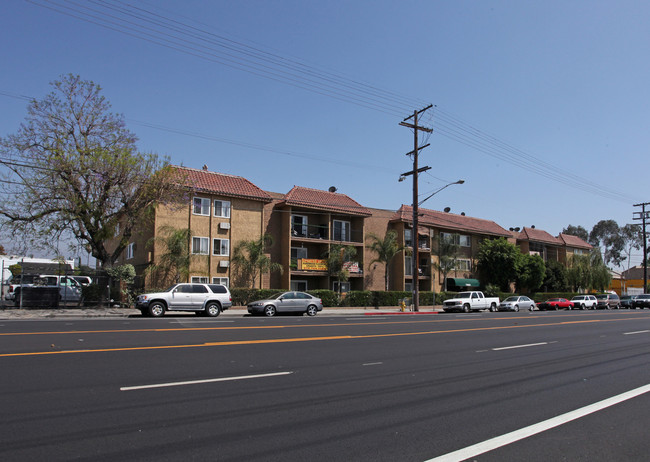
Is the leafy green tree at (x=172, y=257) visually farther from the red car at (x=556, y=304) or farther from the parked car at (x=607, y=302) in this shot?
the parked car at (x=607, y=302)

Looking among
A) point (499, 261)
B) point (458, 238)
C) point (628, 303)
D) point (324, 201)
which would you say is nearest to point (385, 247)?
point (324, 201)

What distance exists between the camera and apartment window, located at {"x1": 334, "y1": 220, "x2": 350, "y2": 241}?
4081 cm

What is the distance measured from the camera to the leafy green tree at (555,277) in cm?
5800

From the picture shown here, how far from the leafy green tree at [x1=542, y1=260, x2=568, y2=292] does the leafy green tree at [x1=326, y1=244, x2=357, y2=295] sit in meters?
30.8

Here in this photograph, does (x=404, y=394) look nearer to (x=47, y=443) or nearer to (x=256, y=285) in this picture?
(x=47, y=443)

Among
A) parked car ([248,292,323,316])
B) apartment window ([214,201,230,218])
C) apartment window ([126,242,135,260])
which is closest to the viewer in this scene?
parked car ([248,292,323,316])

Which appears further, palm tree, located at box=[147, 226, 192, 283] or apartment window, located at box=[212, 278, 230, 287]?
apartment window, located at box=[212, 278, 230, 287]

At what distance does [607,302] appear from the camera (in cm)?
5062

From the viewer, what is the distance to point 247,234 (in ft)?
117

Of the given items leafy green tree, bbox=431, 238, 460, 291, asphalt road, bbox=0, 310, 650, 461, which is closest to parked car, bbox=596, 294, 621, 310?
leafy green tree, bbox=431, 238, 460, 291

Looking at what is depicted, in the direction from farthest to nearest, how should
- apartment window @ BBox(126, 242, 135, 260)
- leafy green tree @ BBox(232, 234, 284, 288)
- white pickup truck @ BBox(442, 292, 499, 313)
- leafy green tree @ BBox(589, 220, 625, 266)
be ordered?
1. leafy green tree @ BBox(589, 220, 625, 266)
2. apartment window @ BBox(126, 242, 135, 260)
3. white pickup truck @ BBox(442, 292, 499, 313)
4. leafy green tree @ BBox(232, 234, 284, 288)

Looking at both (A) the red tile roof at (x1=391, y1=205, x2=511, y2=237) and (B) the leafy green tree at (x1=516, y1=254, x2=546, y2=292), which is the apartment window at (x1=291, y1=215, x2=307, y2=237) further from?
(B) the leafy green tree at (x1=516, y1=254, x2=546, y2=292)

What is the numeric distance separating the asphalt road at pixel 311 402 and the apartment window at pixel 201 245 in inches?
833

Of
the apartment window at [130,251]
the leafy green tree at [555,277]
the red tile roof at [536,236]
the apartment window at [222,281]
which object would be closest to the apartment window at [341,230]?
the apartment window at [222,281]
